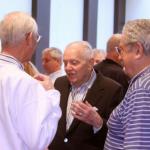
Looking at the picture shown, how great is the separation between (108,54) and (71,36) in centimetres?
329

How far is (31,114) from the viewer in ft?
6.81

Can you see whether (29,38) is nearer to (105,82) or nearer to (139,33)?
(139,33)

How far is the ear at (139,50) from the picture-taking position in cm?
211

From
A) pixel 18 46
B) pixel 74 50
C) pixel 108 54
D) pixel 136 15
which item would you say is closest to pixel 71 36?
pixel 136 15

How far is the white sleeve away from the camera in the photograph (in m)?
2.07

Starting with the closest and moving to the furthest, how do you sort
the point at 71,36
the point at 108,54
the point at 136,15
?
the point at 108,54, the point at 71,36, the point at 136,15

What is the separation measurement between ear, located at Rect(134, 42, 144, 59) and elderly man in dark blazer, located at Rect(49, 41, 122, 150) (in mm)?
750

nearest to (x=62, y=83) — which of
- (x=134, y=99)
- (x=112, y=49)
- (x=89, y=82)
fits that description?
(x=89, y=82)

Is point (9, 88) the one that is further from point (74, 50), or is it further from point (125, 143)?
point (74, 50)

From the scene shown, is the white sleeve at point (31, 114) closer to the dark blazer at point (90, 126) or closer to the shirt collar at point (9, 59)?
the shirt collar at point (9, 59)

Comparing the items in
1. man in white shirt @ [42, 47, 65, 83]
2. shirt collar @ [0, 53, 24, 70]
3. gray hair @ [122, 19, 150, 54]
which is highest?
gray hair @ [122, 19, 150, 54]

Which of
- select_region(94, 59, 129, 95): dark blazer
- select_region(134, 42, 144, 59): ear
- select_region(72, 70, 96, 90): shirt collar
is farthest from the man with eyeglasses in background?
select_region(134, 42, 144, 59): ear

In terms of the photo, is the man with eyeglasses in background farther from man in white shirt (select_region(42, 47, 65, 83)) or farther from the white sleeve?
the white sleeve

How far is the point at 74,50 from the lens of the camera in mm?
3090
